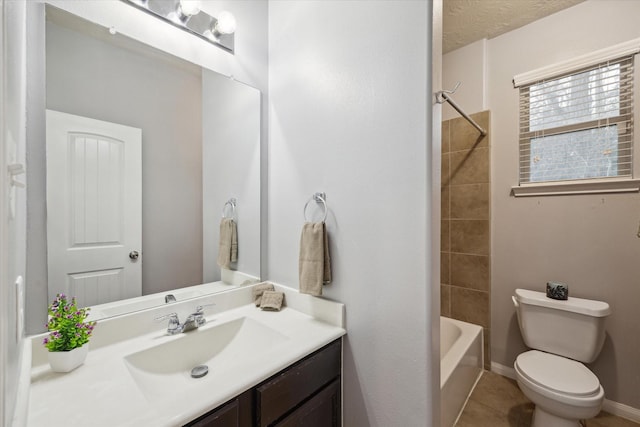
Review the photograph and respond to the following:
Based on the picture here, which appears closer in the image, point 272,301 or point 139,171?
point 139,171

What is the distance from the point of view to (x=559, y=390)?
1.43m

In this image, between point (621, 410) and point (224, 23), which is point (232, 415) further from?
point (621, 410)

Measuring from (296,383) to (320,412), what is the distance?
239 mm

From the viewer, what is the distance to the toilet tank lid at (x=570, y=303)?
1.68 m

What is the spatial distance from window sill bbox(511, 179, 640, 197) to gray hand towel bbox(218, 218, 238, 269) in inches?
80.9

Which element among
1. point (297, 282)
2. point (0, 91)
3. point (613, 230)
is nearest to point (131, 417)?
point (0, 91)

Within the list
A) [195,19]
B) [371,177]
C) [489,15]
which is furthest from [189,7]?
[489,15]

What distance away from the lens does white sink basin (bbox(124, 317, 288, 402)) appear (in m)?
0.99

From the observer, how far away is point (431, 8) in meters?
1.05

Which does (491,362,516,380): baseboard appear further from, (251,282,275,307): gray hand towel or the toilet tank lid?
(251,282,275,307): gray hand towel

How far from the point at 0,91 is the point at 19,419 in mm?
718

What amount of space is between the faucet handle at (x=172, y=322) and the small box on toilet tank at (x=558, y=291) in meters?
2.25

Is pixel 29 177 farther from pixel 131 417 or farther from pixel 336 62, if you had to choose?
pixel 336 62

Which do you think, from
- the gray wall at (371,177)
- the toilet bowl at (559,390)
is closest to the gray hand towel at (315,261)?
the gray wall at (371,177)
